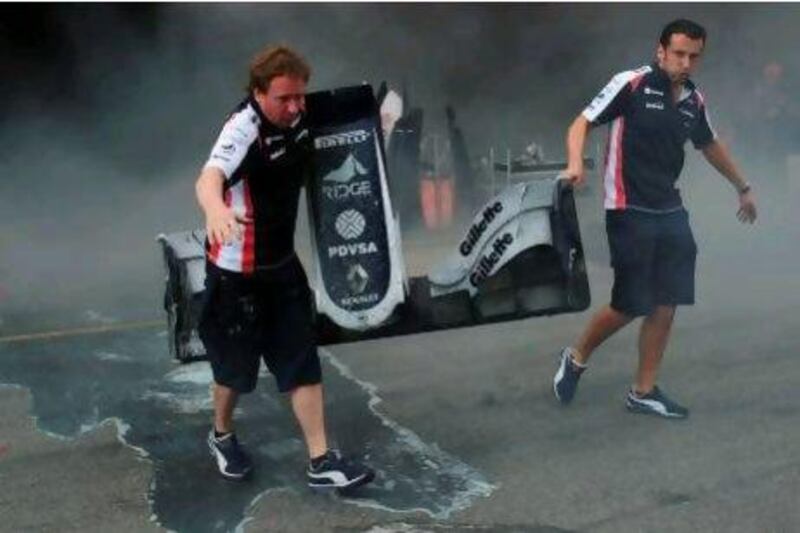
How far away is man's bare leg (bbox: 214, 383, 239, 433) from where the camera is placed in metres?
3.08

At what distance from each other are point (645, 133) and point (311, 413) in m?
1.52

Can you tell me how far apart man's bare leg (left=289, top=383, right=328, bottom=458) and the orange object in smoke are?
4.92m

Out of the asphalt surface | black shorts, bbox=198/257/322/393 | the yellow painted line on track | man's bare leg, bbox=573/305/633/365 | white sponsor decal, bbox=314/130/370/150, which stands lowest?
the asphalt surface

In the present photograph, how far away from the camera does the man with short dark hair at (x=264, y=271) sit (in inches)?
109

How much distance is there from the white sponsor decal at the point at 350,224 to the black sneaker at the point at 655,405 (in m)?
1.28

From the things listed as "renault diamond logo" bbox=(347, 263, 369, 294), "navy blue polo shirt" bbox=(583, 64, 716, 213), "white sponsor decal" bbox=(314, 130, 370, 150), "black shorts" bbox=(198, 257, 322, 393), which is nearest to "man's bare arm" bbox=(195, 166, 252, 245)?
"black shorts" bbox=(198, 257, 322, 393)

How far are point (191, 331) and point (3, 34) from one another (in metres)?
6.44

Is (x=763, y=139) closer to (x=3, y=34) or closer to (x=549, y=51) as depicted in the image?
(x=549, y=51)

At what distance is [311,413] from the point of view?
3.04m

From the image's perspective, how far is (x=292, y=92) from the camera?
110 inches

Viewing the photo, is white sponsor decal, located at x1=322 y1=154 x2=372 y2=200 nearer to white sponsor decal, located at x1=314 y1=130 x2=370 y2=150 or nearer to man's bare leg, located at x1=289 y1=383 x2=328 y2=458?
white sponsor decal, located at x1=314 y1=130 x2=370 y2=150

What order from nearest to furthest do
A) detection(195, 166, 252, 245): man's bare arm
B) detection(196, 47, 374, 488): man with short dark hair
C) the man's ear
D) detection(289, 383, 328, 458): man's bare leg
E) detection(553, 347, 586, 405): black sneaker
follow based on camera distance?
detection(195, 166, 252, 245): man's bare arm → detection(196, 47, 374, 488): man with short dark hair → detection(289, 383, 328, 458): man's bare leg → the man's ear → detection(553, 347, 586, 405): black sneaker

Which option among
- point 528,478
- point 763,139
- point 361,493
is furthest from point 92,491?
point 763,139

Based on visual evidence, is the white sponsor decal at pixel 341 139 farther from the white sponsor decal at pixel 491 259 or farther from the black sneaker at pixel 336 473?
the black sneaker at pixel 336 473
